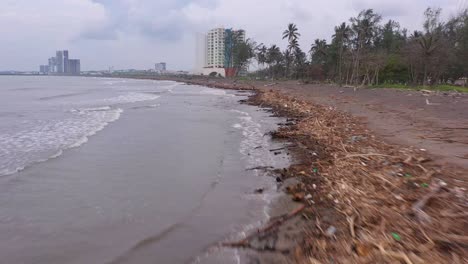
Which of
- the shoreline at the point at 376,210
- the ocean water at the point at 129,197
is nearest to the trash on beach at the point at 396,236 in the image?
the shoreline at the point at 376,210

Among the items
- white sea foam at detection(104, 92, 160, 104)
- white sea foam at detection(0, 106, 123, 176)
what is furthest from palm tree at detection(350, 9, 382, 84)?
white sea foam at detection(0, 106, 123, 176)

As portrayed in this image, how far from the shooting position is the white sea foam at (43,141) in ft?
32.6

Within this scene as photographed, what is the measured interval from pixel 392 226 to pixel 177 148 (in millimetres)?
8398

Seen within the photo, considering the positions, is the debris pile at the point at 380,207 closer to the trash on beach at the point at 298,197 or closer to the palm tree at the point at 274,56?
the trash on beach at the point at 298,197

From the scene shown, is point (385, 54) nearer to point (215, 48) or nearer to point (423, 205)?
point (423, 205)

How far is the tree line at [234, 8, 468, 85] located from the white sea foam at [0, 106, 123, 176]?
39949mm

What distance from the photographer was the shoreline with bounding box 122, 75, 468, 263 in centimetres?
407

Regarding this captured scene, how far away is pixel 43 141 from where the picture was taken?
42.3 ft

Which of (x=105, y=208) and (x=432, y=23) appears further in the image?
(x=432, y=23)

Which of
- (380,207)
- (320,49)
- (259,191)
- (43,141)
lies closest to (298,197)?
(259,191)

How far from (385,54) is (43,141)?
170 ft

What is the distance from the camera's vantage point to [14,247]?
5.00m

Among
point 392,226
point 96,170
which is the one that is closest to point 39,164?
point 96,170

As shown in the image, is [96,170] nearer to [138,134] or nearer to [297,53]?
[138,134]
